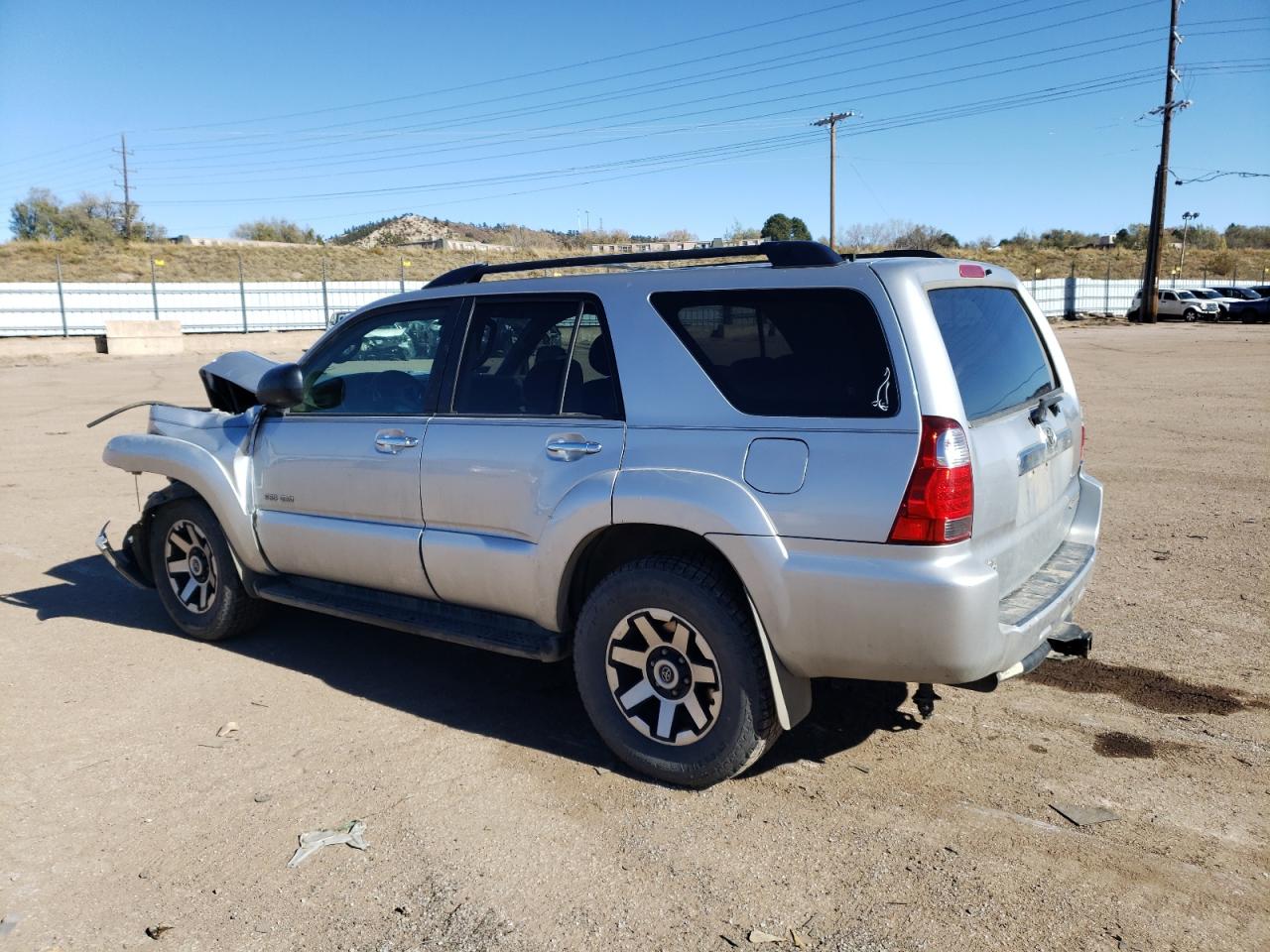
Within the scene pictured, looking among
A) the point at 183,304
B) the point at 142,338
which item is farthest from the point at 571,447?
the point at 183,304

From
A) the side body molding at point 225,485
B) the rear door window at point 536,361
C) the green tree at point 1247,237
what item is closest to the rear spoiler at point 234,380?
the side body molding at point 225,485

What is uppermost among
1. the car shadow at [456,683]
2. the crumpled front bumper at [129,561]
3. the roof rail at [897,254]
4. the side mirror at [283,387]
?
the roof rail at [897,254]

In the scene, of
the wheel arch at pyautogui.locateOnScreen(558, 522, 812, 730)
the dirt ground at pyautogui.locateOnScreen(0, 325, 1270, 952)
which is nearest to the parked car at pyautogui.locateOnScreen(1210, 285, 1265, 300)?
the dirt ground at pyautogui.locateOnScreen(0, 325, 1270, 952)

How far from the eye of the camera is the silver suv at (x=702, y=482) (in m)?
3.37

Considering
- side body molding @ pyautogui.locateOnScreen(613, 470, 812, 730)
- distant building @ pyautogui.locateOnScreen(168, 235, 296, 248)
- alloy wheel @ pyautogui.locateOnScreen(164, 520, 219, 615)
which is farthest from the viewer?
distant building @ pyautogui.locateOnScreen(168, 235, 296, 248)

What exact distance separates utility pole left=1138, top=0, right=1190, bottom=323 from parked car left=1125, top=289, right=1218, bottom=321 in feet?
3.66

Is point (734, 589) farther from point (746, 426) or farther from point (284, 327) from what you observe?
point (284, 327)

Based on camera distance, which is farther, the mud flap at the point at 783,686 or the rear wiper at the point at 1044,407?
the rear wiper at the point at 1044,407

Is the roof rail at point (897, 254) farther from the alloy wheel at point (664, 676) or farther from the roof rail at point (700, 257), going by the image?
the alloy wheel at point (664, 676)

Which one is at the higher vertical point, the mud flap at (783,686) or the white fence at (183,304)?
the white fence at (183,304)

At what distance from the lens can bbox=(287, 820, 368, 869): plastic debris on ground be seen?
11.3 feet

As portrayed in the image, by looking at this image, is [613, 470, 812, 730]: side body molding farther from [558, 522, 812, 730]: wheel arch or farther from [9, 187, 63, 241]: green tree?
[9, 187, 63, 241]: green tree

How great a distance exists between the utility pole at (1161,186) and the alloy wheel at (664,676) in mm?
46015

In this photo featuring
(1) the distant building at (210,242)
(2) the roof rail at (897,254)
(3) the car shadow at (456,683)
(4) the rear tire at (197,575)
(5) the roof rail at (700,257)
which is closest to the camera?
(5) the roof rail at (700,257)
